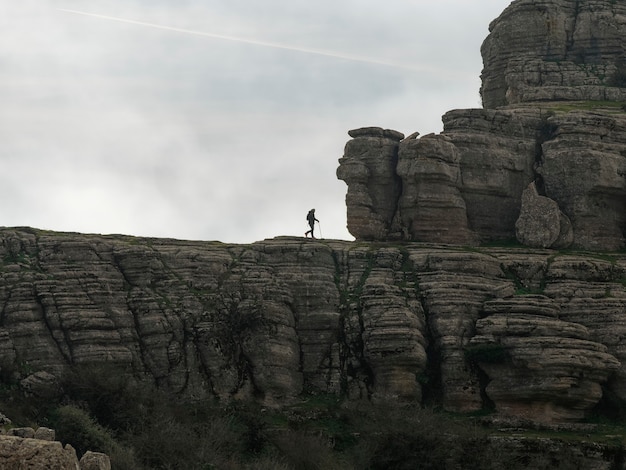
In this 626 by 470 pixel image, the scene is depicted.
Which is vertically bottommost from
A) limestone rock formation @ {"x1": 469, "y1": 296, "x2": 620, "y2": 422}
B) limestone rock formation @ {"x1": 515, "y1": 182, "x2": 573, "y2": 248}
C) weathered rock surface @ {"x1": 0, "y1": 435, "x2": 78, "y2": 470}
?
weathered rock surface @ {"x1": 0, "y1": 435, "x2": 78, "y2": 470}

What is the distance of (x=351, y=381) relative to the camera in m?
66.4

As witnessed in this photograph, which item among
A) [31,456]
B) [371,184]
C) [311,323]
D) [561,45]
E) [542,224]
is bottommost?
[31,456]

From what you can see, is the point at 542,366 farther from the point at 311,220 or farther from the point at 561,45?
the point at 561,45

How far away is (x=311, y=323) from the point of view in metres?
68.2

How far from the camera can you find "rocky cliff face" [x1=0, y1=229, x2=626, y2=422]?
64625 mm

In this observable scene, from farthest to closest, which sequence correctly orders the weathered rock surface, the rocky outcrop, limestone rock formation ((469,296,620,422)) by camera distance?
the rocky outcrop
limestone rock formation ((469,296,620,422))
the weathered rock surface

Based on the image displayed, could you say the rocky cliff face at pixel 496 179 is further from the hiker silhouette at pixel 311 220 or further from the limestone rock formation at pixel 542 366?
the limestone rock formation at pixel 542 366

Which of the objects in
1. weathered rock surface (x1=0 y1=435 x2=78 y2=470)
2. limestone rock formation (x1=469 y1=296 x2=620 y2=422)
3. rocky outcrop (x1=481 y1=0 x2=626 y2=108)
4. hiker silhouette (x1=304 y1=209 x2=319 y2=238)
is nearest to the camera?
weathered rock surface (x1=0 y1=435 x2=78 y2=470)

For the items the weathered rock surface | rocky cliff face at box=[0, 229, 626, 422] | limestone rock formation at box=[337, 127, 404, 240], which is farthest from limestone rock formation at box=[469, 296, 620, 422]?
the weathered rock surface

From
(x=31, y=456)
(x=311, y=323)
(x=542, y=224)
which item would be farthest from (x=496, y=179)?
(x=31, y=456)

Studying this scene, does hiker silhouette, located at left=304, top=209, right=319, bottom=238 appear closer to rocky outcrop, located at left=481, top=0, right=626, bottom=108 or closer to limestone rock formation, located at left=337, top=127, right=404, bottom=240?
limestone rock formation, located at left=337, top=127, right=404, bottom=240

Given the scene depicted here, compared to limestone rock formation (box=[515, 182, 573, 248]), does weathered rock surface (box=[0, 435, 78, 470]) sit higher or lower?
lower

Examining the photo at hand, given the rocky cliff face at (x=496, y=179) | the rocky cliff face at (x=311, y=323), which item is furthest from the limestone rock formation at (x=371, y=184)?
the rocky cliff face at (x=311, y=323)

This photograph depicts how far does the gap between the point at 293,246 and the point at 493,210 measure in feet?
42.8
